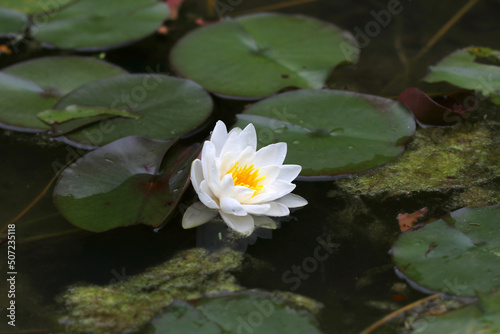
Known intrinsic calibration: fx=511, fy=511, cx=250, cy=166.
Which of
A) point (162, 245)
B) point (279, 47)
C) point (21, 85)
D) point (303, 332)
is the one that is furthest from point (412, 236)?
point (21, 85)

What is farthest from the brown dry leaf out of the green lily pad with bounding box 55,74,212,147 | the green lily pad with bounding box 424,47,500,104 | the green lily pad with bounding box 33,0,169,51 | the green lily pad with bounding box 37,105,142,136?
the green lily pad with bounding box 33,0,169,51

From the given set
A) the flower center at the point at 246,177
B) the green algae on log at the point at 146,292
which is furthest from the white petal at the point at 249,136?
the green algae on log at the point at 146,292

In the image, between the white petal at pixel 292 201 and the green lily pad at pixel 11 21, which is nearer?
the white petal at pixel 292 201

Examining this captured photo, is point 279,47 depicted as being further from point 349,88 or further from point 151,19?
point 151,19

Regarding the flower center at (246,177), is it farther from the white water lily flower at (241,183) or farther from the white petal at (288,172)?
the white petal at (288,172)

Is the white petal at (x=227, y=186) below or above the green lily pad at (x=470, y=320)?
above
